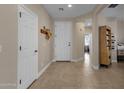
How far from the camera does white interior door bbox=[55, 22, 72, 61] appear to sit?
8445mm

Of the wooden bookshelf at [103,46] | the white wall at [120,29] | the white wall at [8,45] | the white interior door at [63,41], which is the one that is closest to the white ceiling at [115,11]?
the white wall at [120,29]

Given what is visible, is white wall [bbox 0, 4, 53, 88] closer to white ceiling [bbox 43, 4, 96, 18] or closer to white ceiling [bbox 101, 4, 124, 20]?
white ceiling [bbox 43, 4, 96, 18]

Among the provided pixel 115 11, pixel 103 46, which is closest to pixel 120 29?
pixel 115 11

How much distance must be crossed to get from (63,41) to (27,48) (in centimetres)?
475

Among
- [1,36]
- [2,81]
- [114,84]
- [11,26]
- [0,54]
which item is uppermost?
[11,26]

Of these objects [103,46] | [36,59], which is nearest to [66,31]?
[103,46]

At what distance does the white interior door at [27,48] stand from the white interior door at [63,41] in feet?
12.8

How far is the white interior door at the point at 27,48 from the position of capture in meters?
→ 3.27

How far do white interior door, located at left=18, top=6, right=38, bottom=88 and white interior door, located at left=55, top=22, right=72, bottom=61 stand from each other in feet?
12.8

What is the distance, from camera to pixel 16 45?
3014mm

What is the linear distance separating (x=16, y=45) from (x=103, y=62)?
457cm

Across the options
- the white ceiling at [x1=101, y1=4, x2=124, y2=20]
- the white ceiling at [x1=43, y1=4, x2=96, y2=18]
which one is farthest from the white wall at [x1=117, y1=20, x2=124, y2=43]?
the white ceiling at [x1=43, y1=4, x2=96, y2=18]

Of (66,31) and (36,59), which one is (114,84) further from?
(66,31)

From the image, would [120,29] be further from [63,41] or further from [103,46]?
[63,41]
